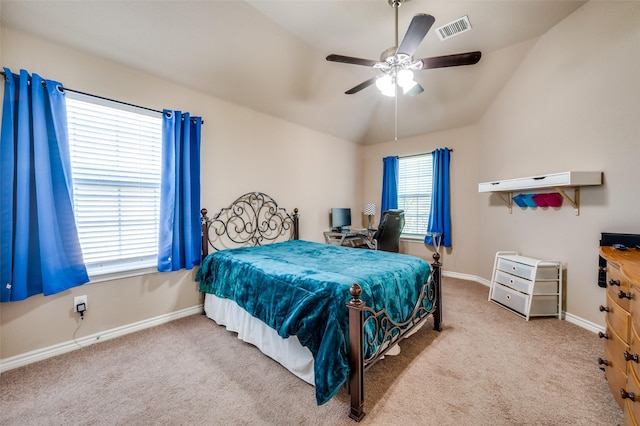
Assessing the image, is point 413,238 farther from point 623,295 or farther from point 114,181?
point 114,181

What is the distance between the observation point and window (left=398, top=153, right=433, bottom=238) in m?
4.52

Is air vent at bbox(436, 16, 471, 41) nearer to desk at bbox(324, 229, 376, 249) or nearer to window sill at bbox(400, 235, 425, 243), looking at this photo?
desk at bbox(324, 229, 376, 249)

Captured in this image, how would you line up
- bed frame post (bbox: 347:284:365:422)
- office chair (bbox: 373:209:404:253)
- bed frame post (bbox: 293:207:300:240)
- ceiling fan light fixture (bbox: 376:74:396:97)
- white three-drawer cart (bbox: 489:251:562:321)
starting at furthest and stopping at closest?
1. bed frame post (bbox: 293:207:300:240)
2. office chair (bbox: 373:209:404:253)
3. white three-drawer cart (bbox: 489:251:562:321)
4. ceiling fan light fixture (bbox: 376:74:396:97)
5. bed frame post (bbox: 347:284:365:422)

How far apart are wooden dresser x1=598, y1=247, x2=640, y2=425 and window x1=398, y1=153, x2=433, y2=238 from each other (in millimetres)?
2909

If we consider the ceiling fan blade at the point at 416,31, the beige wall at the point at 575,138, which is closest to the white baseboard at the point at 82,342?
the ceiling fan blade at the point at 416,31

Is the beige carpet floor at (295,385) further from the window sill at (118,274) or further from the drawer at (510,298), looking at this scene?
the window sill at (118,274)

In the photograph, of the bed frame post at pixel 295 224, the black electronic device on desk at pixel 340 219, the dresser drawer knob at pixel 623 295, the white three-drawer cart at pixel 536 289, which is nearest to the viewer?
the dresser drawer knob at pixel 623 295

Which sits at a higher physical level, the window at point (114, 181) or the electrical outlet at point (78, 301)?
the window at point (114, 181)

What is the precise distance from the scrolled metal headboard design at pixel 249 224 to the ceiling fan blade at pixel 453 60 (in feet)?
7.91

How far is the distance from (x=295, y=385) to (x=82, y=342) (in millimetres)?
1896

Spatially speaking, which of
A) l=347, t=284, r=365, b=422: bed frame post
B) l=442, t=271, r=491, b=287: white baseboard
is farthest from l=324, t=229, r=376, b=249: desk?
l=347, t=284, r=365, b=422: bed frame post

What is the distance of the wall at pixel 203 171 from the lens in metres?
1.93

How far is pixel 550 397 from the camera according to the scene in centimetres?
155

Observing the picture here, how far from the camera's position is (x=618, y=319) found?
4.46 feet
